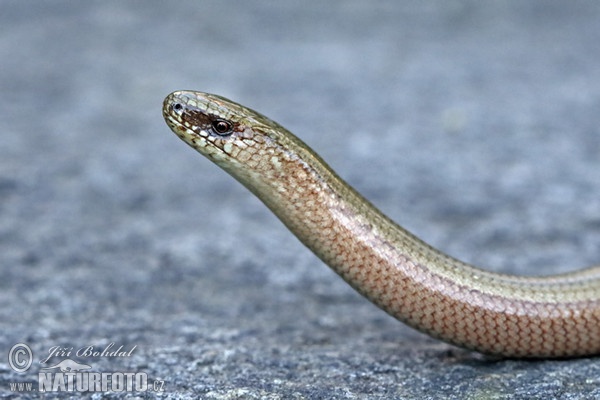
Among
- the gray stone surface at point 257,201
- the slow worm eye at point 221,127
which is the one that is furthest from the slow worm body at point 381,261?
the gray stone surface at point 257,201

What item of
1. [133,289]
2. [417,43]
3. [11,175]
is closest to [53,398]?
[133,289]

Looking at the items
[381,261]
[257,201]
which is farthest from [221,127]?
[257,201]

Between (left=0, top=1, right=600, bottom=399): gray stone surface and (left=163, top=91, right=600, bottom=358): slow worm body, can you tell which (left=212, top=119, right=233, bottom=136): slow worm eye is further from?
(left=0, top=1, right=600, bottom=399): gray stone surface

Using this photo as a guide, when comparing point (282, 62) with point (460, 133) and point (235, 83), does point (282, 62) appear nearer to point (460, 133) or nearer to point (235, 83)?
point (235, 83)

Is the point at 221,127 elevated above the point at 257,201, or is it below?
below

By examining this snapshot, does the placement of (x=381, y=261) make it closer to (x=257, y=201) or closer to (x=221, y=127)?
(x=221, y=127)

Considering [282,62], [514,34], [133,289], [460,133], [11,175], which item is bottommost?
[133,289]

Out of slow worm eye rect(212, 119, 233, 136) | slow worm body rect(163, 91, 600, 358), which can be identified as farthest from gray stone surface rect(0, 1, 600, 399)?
slow worm eye rect(212, 119, 233, 136)
